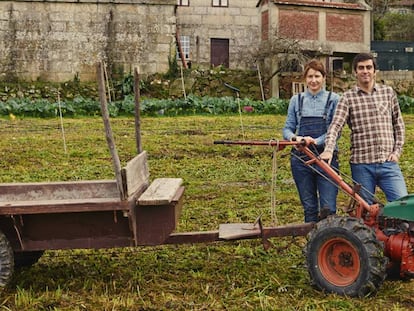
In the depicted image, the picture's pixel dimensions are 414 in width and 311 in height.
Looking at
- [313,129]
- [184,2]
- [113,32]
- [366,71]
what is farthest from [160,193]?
[184,2]

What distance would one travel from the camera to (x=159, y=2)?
24.7 meters

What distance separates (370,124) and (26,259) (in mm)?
2938

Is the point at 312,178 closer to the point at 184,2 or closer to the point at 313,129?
the point at 313,129

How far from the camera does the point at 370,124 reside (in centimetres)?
536

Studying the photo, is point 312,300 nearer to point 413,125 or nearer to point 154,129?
point 154,129

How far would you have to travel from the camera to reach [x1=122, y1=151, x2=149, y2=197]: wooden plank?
4.76 m

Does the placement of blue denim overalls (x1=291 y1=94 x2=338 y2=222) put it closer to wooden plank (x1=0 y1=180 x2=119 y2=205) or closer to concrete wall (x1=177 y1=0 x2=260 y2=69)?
wooden plank (x1=0 y1=180 x2=119 y2=205)

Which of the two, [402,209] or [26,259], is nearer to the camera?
[402,209]

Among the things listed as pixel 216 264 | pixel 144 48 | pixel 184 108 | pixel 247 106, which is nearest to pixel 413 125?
pixel 247 106

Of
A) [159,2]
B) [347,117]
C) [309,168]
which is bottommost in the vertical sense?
[309,168]

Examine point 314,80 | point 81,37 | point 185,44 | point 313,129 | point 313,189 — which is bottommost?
point 313,189

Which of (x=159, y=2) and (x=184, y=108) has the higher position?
(x=159, y=2)

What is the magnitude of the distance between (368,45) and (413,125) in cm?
975

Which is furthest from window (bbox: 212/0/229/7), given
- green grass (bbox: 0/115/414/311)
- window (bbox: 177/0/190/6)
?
green grass (bbox: 0/115/414/311)
